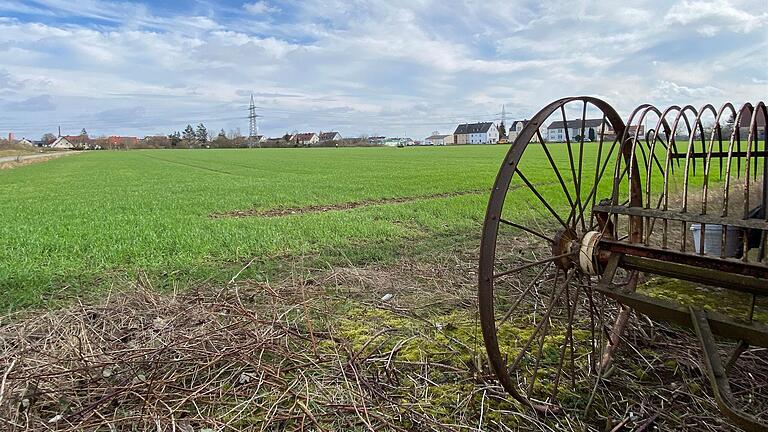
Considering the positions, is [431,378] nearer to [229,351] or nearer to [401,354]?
[401,354]

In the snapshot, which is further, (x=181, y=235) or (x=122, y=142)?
(x=122, y=142)

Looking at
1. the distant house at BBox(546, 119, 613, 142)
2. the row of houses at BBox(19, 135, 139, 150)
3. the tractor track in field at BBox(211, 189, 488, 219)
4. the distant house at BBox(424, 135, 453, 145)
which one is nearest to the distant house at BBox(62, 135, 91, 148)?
the row of houses at BBox(19, 135, 139, 150)

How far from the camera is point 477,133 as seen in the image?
427 ft

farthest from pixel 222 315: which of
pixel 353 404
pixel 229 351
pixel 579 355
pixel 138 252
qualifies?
pixel 138 252

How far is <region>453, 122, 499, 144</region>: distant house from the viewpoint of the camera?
126688 mm

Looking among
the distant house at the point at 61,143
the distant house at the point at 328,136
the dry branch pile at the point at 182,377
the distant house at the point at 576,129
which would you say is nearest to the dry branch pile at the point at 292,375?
the dry branch pile at the point at 182,377

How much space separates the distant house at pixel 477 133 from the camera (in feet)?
416

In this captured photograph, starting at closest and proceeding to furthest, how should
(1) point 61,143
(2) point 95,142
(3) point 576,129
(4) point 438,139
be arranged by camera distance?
(3) point 576,129 < (2) point 95,142 < (1) point 61,143 < (4) point 438,139

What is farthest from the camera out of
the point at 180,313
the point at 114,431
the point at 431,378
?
the point at 180,313

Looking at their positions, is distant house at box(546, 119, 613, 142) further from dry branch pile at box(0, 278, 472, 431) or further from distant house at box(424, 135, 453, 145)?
distant house at box(424, 135, 453, 145)

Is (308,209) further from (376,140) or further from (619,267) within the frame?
(376,140)

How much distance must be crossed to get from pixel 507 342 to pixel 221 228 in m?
7.59

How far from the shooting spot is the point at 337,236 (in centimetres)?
907

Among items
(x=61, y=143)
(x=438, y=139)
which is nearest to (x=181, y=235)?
(x=438, y=139)
